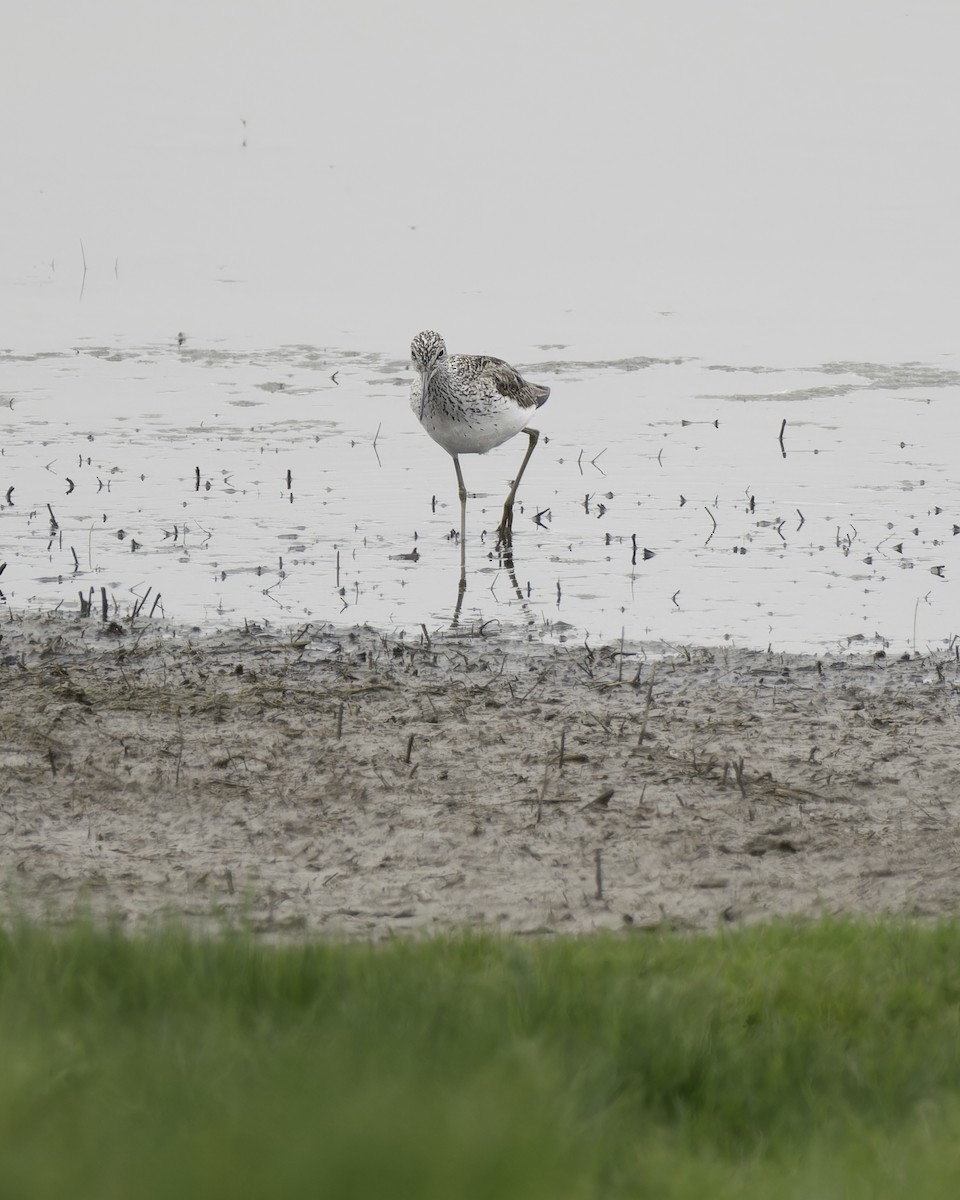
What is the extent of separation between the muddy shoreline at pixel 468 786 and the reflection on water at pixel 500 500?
3.77 ft

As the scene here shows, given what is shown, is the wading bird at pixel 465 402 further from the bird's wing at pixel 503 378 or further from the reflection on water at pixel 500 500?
the reflection on water at pixel 500 500

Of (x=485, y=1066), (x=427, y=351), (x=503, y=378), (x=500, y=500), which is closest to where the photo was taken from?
(x=485, y=1066)

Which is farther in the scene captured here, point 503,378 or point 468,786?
point 503,378

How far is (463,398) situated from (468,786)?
580 centimetres

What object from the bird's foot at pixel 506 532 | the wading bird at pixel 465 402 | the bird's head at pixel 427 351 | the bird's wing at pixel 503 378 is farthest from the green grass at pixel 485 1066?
the bird's head at pixel 427 351

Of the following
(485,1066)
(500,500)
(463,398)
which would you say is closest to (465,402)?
(463,398)

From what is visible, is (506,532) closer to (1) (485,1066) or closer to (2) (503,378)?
(2) (503,378)

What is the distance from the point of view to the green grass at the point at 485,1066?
238 centimetres

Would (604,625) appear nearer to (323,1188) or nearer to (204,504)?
(204,504)

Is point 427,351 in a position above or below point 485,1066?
above

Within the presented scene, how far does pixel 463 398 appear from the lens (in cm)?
1227

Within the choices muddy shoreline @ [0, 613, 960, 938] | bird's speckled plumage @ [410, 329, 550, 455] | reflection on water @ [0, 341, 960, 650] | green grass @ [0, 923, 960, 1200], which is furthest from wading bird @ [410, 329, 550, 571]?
green grass @ [0, 923, 960, 1200]

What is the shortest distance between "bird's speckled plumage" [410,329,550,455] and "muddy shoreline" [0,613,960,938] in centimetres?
343

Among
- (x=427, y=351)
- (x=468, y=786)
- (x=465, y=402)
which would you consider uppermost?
(x=427, y=351)
